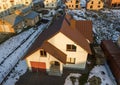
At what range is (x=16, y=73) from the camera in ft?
76.5

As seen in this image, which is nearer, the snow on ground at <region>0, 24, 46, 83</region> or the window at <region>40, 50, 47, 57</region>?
the window at <region>40, 50, 47, 57</region>

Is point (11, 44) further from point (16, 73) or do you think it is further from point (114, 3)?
point (114, 3)

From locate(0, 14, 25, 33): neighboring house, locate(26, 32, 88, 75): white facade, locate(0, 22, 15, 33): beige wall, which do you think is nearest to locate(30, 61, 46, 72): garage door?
locate(26, 32, 88, 75): white facade

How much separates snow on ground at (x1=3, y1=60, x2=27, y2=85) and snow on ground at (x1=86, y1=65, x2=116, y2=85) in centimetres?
1202

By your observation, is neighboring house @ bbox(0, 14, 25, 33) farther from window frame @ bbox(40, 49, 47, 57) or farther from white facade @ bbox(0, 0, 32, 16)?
window frame @ bbox(40, 49, 47, 57)

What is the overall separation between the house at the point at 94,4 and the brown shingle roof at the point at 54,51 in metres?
44.5

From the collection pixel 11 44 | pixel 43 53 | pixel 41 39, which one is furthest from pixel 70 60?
pixel 11 44

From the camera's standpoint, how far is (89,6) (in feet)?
198

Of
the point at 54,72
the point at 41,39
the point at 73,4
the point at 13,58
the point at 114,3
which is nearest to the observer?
the point at 54,72

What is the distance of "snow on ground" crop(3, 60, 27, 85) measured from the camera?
852 inches

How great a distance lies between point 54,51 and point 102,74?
924cm

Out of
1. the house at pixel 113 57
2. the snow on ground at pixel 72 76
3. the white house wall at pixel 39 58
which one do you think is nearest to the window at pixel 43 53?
the white house wall at pixel 39 58

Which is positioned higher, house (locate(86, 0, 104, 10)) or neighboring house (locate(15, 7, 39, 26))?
house (locate(86, 0, 104, 10))

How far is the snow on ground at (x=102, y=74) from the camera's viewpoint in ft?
69.3
